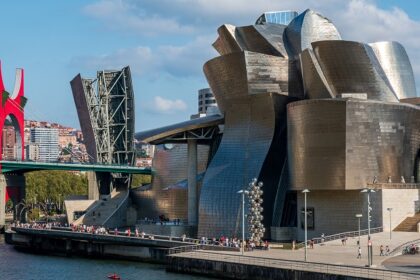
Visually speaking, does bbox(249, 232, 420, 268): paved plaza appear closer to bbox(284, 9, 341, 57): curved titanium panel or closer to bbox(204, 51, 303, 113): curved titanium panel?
bbox(204, 51, 303, 113): curved titanium panel

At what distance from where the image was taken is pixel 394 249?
165 feet

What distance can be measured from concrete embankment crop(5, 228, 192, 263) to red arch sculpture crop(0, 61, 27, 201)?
2227 centimetres

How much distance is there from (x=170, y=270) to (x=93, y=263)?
1134cm

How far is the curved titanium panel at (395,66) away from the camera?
73688mm

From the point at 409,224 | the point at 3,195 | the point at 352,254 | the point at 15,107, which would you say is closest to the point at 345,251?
the point at 352,254

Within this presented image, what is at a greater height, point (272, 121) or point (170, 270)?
point (272, 121)

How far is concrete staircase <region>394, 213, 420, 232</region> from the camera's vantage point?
5966 centimetres

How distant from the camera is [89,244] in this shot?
68.7m

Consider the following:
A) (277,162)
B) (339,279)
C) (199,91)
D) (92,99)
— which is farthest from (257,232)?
(199,91)

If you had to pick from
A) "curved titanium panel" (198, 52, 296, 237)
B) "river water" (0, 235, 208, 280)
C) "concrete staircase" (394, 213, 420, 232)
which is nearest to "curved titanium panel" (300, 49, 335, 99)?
"curved titanium panel" (198, 52, 296, 237)

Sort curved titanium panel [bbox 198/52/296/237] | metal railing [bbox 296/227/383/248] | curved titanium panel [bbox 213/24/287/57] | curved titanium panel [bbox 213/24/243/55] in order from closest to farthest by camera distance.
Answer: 1. metal railing [bbox 296/227/383/248]
2. curved titanium panel [bbox 198/52/296/237]
3. curved titanium panel [bbox 213/24/287/57]
4. curved titanium panel [bbox 213/24/243/55]

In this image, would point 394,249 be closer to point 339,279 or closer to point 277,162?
point 339,279

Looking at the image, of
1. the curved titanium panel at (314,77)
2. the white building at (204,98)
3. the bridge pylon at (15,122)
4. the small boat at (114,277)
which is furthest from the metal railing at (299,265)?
the white building at (204,98)

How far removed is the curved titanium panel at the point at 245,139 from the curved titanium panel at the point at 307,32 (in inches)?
85.0
